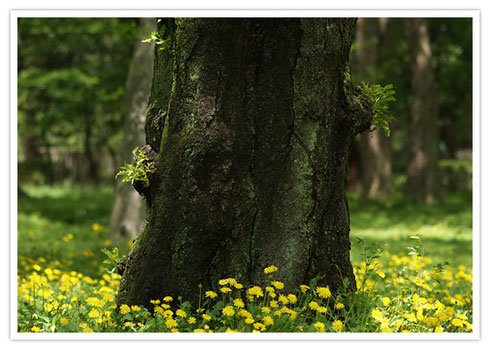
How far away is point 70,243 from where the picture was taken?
855 centimetres

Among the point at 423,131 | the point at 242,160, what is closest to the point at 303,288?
the point at 242,160

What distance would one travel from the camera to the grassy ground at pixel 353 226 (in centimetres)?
796

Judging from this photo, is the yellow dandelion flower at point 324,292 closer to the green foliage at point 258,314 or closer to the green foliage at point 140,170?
the green foliage at point 258,314

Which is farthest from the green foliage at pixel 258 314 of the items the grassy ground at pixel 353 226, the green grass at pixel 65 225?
the grassy ground at pixel 353 226

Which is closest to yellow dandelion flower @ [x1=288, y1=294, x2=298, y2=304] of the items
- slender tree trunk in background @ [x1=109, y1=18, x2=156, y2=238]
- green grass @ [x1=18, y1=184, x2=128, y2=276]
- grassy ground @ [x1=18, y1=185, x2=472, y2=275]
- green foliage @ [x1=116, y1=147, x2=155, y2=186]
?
green foliage @ [x1=116, y1=147, x2=155, y2=186]

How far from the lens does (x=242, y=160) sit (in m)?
3.63

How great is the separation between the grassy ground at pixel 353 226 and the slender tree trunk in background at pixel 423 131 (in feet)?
1.97

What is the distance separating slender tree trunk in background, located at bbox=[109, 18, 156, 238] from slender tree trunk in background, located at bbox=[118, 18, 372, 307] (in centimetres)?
515

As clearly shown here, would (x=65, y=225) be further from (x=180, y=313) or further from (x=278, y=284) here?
(x=278, y=284)

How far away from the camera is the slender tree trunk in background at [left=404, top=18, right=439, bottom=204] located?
1487cm

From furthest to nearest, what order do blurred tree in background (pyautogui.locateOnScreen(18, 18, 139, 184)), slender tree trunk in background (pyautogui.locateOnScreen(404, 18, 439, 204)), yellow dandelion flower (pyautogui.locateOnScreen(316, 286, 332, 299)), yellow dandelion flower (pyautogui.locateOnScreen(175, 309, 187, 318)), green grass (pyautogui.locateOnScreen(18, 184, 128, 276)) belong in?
slender tree trunk in background (pyautogui.locateOnScreen(404, 18, 439, 204))
blurred tree in background (pyautogui.locateOnScreen(18, 18, 139, 184))
green grass (pyautogui.locateOnScreen(18, 184, 128, 276))
yellow dandelion flower (pyautogui.locateOnScreen(316, 286, 332, 299))
yellow dandelion flower (pyautogui.locateOnScreen(175, 309, 187, 318))

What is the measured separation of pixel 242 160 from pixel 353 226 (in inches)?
363

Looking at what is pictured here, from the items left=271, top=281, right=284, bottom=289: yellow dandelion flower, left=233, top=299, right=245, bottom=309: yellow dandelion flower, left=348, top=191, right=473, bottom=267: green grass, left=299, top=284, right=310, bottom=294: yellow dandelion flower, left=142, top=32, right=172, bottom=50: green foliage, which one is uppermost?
left=142, top=32, right=172, bottom=50: green foliage

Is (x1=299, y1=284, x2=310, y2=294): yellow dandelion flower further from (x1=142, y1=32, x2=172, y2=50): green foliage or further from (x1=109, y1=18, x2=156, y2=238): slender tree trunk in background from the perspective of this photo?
(x1=109, y1=18, x2=156, y2=238): slender tree trunk in background
